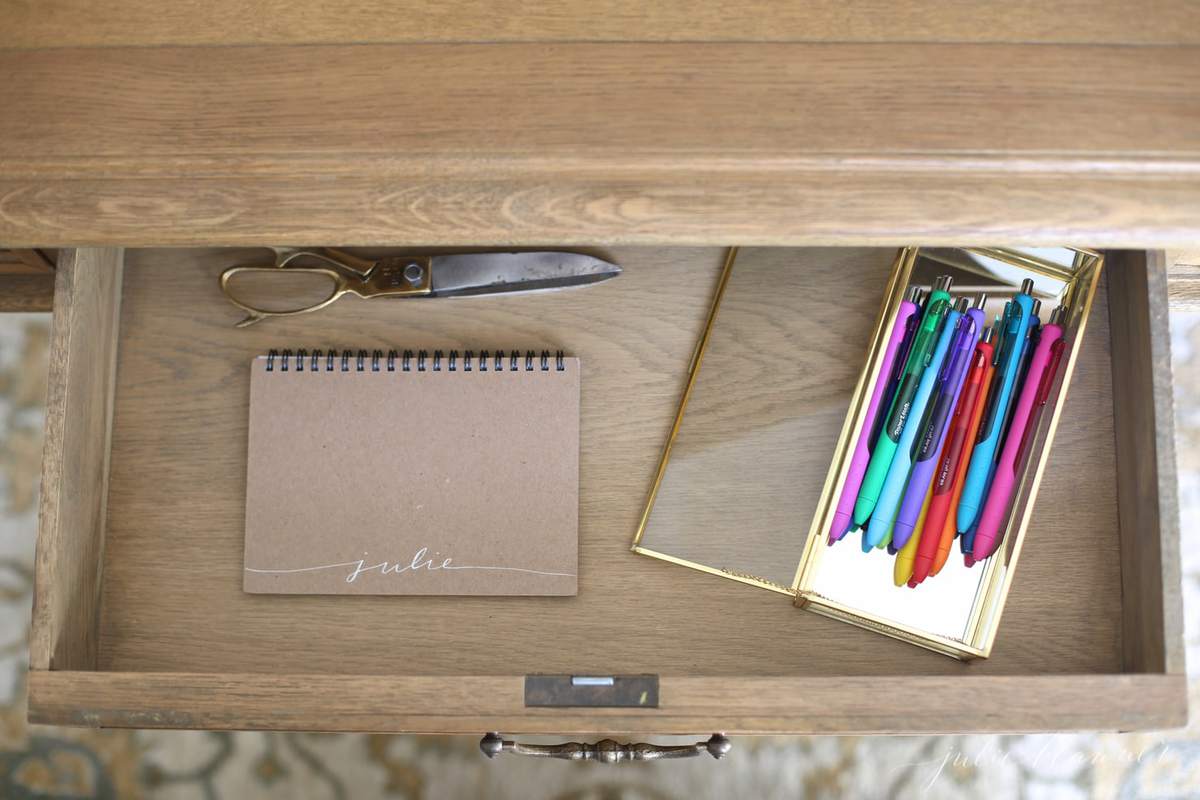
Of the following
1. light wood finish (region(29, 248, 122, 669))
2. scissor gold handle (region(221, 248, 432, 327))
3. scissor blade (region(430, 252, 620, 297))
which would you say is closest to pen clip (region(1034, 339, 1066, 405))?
scissor blade (region(430, 252, 620, 297))

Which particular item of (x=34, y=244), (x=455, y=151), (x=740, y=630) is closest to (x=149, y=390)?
(x=34, y=244)

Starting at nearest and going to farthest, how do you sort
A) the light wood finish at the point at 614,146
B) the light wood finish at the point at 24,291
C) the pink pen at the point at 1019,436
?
the light wood finish at the point at 614,146, the pink pen at the point at 1019,436, the light wood finish at the point at 24,291

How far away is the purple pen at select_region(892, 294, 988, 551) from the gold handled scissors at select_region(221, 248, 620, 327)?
0.76ft

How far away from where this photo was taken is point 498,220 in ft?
1.68

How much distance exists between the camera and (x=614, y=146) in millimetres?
503

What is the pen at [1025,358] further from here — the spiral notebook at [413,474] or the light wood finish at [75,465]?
the light wood finish at [75,465]

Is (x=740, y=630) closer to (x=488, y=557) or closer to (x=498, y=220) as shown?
(x=488, y=557)

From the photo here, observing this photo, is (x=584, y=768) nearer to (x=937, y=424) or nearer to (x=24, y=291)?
(x=937, y=424)

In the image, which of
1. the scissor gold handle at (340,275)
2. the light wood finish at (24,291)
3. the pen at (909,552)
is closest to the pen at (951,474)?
the pen at (909,552)

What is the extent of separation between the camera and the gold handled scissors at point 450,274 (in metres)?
0.66

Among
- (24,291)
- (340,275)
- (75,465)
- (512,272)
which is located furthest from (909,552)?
(24,291)

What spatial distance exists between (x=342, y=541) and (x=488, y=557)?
0.10 m

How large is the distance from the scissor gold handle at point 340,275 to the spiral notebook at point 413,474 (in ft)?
0.12

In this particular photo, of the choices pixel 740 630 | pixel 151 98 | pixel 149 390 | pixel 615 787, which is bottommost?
pixel 615 787
